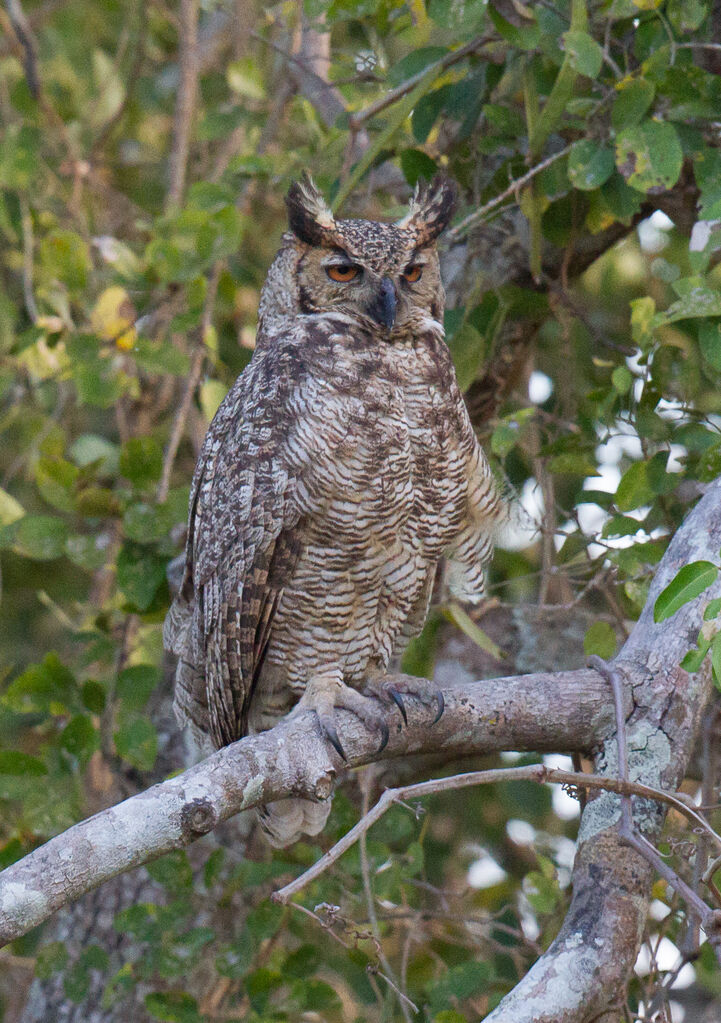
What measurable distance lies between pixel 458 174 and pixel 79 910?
2.24 m

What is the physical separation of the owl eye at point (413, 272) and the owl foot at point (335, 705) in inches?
34.6

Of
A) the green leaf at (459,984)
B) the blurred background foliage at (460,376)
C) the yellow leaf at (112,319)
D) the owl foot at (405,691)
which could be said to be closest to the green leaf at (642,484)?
the blurred background foliage at (460,376)

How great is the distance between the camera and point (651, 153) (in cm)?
230

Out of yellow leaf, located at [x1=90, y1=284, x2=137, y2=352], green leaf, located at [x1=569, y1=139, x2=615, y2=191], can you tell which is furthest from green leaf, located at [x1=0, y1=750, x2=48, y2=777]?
green leaf, located at [x1=569, y1=139, x2=615, y2=191]

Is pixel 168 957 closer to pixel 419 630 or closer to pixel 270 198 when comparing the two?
pixel 419 630

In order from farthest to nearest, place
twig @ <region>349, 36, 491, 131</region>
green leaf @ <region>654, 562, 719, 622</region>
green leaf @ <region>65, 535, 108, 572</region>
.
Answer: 1. green leaf @ <region>65, 535, 108, 572</region>
2. twig @ <region>349, 36, 491, 131</region>
3. green leaf @ <region>654, 562, 719, 622</region>

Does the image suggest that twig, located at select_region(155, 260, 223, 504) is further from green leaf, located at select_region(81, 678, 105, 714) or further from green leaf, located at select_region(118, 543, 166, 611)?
green leaf, located at select_region(81, 678, 105, 714)

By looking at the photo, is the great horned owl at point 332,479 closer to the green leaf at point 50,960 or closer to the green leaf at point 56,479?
the green leaf at point 56,479

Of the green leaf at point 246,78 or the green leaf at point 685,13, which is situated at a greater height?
the green leaf at point 685,13

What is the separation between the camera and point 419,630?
9.19 ft

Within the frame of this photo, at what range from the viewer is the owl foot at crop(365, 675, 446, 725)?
225 cm

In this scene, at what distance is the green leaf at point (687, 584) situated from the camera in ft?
5.33

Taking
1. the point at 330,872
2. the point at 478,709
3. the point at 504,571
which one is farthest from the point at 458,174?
the point at 330,872

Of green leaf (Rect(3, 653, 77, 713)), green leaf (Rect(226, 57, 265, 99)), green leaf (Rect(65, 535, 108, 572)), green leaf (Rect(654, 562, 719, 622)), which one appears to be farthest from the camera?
green leaf (Rect(226, 57, 265, 99))
